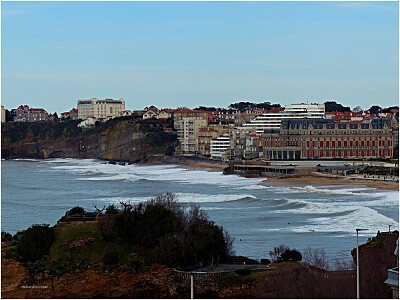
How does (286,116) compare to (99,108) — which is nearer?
(286,116)

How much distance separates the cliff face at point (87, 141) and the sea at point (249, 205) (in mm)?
25123

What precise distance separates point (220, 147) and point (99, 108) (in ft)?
124

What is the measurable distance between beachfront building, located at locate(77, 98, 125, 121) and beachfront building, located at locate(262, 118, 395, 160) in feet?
151

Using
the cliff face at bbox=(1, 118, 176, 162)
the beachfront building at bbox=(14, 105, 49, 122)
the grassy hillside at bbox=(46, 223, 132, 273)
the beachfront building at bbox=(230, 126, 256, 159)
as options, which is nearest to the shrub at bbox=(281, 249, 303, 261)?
the grassy hillside at bbox=(46, 223, 132, 273)

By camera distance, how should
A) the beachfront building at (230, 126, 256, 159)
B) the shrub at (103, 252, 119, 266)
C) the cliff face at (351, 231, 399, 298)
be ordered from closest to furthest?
the cliff face at (351, 231, 399, 298) → the shrub at (103, 252, 119, 266) → the beachfront building at (230, 126, 256, 159)

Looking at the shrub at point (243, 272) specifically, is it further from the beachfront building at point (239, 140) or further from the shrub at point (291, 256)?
the beachfront building at point (239, 140)

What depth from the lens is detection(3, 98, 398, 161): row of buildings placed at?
1977 inches

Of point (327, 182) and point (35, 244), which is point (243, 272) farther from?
point (327, 182)

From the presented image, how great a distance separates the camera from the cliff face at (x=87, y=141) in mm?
70625

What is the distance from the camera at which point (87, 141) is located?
79.1 metres

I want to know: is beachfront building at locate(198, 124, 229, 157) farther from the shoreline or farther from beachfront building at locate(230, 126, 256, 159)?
the shoreline

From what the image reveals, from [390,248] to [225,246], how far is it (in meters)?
2.44

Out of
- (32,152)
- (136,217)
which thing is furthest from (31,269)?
(32,152)

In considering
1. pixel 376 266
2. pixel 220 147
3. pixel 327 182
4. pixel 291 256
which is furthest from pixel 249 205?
pixel 220 147
